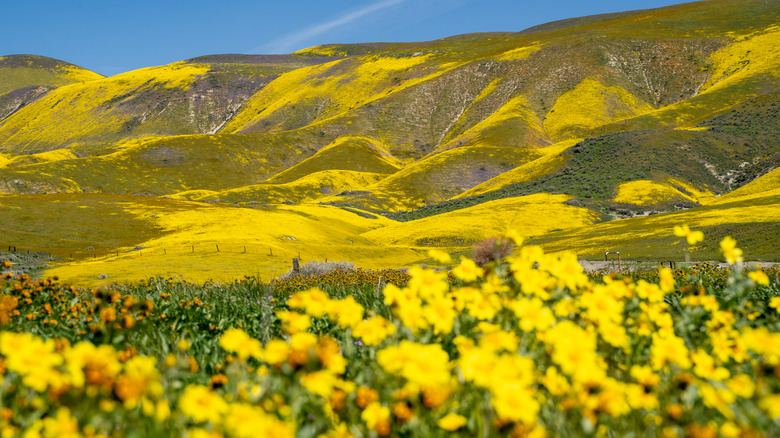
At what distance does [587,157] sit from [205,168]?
95865mm

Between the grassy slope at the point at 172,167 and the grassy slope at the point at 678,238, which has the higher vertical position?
the grassy slope at the point at 172,167

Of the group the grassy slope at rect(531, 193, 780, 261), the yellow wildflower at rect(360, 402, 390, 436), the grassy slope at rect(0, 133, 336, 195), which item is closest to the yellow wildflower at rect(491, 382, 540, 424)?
the yellow wildflower at rect(360, 402, 390, 436)

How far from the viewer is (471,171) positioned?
11412 centimetres

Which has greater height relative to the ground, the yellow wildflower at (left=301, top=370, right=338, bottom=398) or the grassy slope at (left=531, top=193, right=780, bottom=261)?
the yellow wildflower at (left=301, top=370, right=338, bottom=398)

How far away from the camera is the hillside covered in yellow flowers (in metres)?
46.3

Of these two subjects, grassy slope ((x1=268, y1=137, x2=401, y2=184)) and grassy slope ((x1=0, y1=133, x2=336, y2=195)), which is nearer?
grassy slope ((x1=0, y1=133, x2=336, y2=195))

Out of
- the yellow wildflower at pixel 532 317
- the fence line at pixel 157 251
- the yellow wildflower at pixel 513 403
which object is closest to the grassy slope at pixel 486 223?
the fence line at pixel 157 251

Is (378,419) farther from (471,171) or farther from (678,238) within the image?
(471,171)

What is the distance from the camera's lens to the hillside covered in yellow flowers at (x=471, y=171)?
152 ft

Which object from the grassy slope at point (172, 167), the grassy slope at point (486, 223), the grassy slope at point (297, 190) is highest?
the grassy slope at point (172, 167)

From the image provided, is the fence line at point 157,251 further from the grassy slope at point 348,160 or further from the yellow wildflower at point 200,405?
the grassy slope at point 348,160

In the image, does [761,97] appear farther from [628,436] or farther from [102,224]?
[628,436]

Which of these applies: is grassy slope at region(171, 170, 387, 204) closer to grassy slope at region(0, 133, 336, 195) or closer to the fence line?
grassy slope at region(0, 133, 336, 195)

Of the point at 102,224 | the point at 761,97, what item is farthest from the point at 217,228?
the point at 761,97
